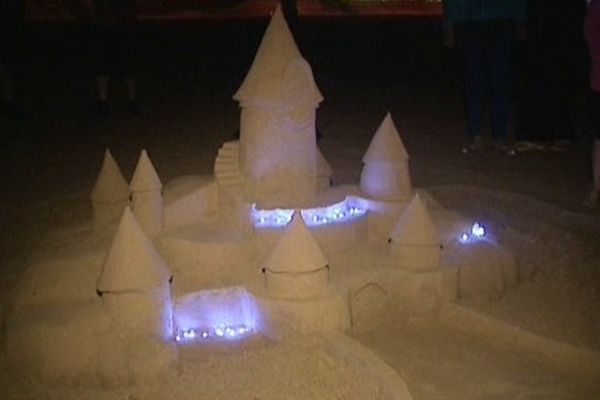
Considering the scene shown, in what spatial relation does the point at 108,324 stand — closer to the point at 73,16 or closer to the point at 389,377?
the point at 389,377

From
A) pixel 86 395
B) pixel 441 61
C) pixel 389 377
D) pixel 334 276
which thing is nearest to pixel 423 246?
pixel 334 276

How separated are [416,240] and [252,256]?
56.7 inches

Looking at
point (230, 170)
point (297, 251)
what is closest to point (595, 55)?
point (230, 170)

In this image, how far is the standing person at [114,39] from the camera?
43.8 ft

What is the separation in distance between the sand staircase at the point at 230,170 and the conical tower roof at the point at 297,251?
3.91ft

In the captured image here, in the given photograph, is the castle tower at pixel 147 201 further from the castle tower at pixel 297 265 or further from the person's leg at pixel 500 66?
the person's leg at pixel 500 66

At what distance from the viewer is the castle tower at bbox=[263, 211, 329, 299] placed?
6547mm

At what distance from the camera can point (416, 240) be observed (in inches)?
280

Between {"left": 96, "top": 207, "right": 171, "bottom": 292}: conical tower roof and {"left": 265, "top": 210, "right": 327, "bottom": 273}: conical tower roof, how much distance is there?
2.97ft

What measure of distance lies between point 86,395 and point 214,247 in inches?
72.0

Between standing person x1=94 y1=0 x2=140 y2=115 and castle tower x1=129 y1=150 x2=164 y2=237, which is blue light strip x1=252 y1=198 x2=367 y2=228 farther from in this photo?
standing person x1=94 y1=0 x2=140 y2=115

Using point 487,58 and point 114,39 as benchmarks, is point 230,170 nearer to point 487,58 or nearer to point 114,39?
point 487,58

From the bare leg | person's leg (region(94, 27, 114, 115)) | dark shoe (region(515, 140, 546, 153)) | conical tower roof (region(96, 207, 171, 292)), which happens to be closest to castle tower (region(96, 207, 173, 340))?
conical tower roof (region(96, 207, 171, 292))

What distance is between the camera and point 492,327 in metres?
6.76
